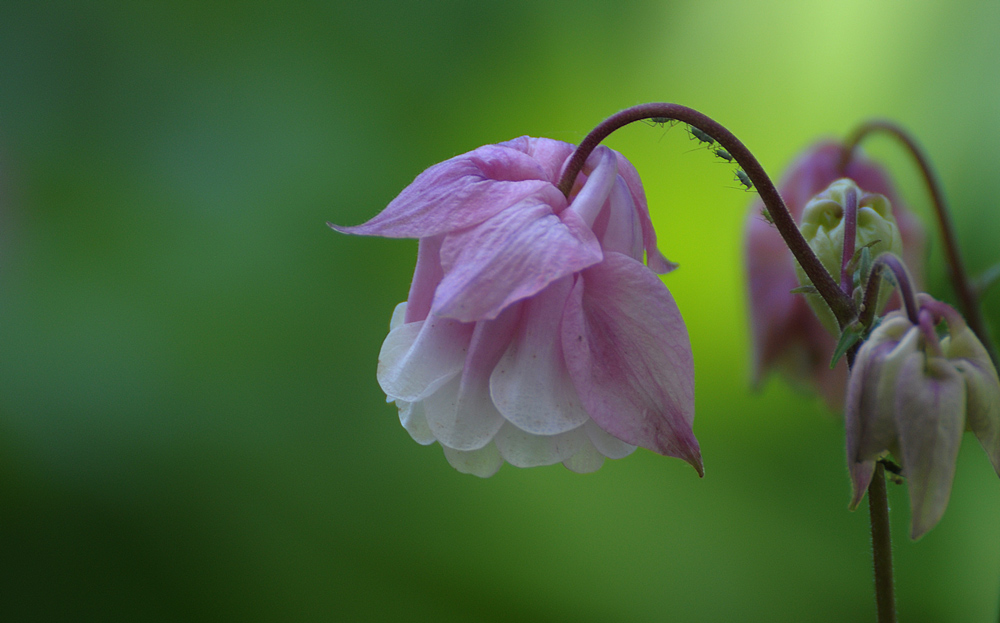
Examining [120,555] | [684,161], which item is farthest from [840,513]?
[120,555]

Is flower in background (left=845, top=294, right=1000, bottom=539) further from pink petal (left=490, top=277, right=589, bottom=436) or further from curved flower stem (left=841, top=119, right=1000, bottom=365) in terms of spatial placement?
curved flower stem (left=841, top=119, right=1000, bottom=365)

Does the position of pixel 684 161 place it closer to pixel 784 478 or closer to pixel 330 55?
pixel 784 478

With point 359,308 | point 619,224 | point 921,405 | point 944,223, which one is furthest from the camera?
point 359,308

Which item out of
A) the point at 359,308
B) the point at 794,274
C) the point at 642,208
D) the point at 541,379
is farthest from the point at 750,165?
the point at 359,308

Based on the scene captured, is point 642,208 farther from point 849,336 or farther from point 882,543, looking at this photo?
point 882,543

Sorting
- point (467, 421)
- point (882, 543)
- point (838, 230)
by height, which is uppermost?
point (838, 230)

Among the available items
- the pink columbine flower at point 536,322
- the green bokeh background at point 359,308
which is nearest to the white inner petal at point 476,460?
the pink columbine flower at point 536,322

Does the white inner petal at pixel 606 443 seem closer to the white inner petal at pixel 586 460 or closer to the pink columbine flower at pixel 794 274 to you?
the white inner petal at pixel 586 460
